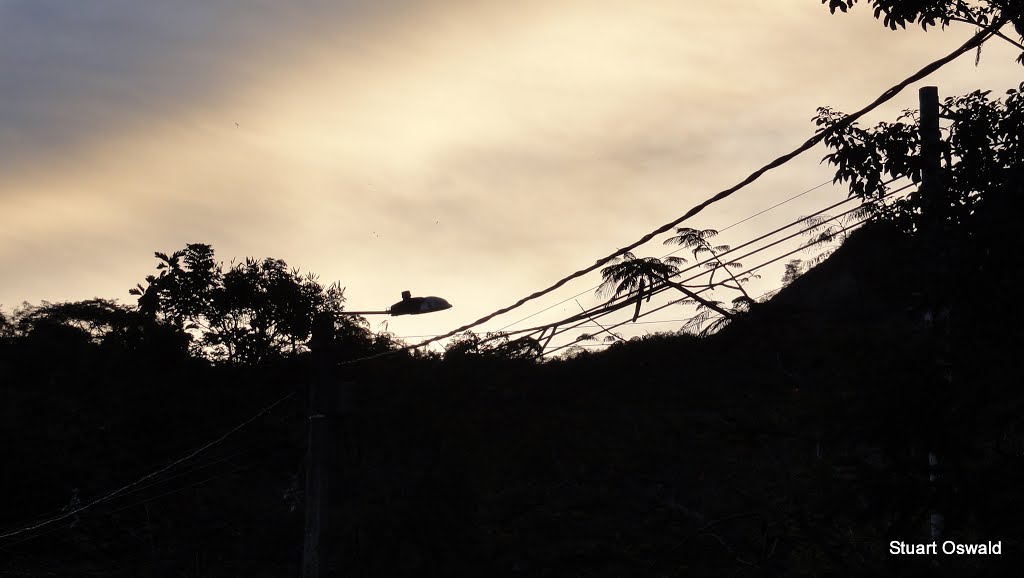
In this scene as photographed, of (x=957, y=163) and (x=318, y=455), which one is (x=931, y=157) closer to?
(x=957, y=163)

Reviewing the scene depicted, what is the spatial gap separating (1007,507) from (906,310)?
5.33ft

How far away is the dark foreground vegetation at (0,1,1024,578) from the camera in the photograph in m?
6.51

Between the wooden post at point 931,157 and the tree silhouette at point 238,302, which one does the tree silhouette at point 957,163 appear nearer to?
the wooden post at point 931,157

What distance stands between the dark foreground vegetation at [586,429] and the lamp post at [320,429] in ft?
1.04

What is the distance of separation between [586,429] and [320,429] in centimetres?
1947

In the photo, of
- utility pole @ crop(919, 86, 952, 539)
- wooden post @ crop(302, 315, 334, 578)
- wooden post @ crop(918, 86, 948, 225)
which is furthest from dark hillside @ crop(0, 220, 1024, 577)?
wooden post @ crop(302, 315, 334, 578)

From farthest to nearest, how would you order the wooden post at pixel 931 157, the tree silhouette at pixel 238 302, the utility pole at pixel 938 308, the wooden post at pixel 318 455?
the tree silhouette at pixel 238 302 → the wooden post at pixel 318 455 → the wooden post at pixel 931 157 → the utility pole at pixel 938 308

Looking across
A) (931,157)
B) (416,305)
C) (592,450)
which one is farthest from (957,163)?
(592,450)

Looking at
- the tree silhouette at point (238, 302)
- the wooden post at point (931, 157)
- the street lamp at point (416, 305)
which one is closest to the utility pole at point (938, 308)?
the wooden post at point (931, 157)

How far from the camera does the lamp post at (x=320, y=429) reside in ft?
38.5

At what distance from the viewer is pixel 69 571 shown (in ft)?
92.7

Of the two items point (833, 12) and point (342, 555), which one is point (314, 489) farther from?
point (342, 555)

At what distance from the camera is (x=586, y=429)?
30.7 m

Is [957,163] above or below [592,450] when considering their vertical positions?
above
